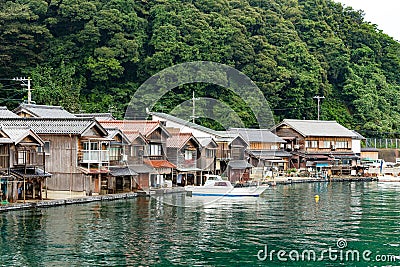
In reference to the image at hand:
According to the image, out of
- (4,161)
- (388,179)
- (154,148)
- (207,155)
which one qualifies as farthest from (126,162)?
(388,179)

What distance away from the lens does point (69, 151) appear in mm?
40250

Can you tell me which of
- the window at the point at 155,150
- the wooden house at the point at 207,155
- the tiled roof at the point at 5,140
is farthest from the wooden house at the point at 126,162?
the tiled roof at the point at 5,140

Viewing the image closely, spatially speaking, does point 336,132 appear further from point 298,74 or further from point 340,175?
point 298,74

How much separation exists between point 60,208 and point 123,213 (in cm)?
Answer: 346

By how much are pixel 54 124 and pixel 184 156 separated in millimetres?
12960

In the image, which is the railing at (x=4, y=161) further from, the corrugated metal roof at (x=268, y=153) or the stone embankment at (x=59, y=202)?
the corrugated metal roof at (x=268, y=153)

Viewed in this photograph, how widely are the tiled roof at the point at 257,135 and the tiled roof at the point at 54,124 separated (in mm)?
23424

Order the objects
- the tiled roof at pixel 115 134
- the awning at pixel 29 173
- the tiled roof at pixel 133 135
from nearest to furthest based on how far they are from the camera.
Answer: the awning at pixel 29 173 < the tiled roof at pixel 115 134 < the tiled roof at pixel 133 135

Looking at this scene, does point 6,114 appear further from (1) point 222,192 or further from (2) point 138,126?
(1) point 222,192

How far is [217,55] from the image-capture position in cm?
7450

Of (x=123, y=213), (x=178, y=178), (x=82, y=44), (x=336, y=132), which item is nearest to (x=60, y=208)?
(x=123, y=213)

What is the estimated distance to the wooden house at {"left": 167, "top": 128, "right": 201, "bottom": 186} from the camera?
4997 centimetres

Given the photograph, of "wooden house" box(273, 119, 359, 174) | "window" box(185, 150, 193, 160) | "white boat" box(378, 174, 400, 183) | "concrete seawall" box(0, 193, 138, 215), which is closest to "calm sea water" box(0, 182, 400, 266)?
"concrete seawall" box(0, 193, 138, 215)

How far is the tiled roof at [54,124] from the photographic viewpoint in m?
40.0
